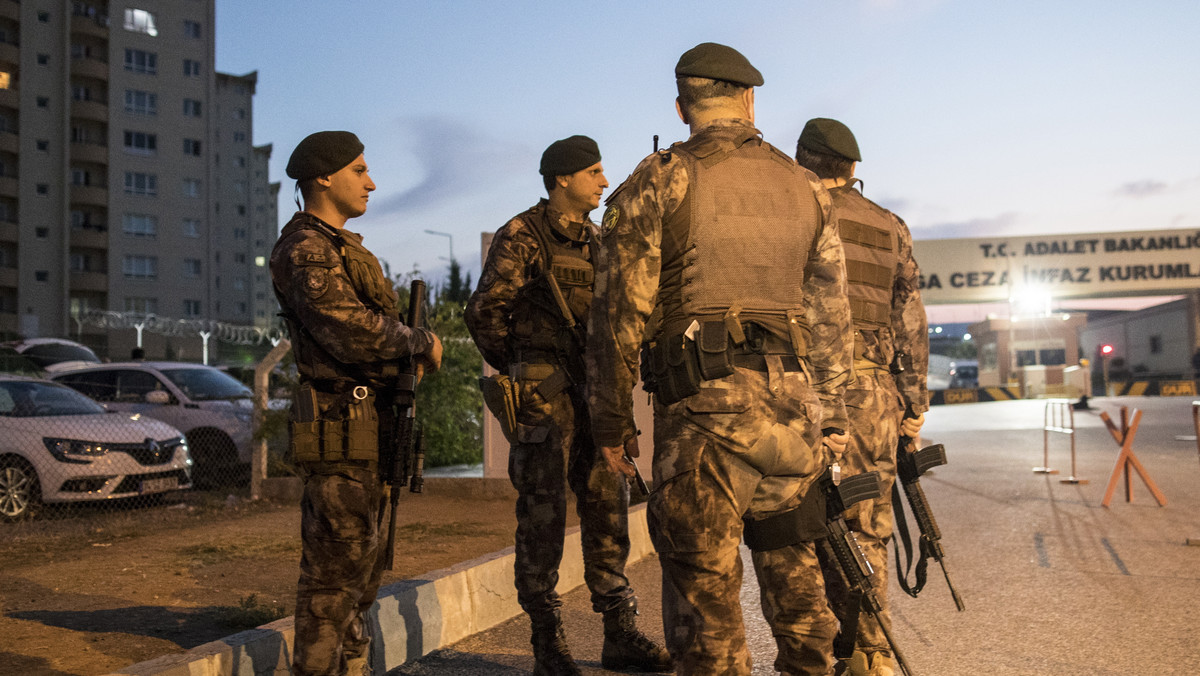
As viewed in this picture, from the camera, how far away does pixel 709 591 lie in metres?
3.12

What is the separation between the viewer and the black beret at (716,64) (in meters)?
3.49

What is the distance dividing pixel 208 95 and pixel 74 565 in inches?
3016

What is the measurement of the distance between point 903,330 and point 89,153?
246 feet

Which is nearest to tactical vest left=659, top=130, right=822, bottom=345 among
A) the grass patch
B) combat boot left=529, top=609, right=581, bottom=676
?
combat boot left=529, top=609, right=581, bottom=676

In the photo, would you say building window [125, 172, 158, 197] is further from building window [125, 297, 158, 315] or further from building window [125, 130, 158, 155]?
building window [125, 297, 158, 315]

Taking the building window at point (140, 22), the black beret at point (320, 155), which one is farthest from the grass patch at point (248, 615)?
the building window at point (140, 22)

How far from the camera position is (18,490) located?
10.2 m

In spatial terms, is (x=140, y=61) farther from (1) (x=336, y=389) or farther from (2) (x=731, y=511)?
(2) (x=731, y=511)

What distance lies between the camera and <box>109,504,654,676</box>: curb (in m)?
4.02

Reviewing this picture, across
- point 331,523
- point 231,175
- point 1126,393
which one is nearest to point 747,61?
point 331,523

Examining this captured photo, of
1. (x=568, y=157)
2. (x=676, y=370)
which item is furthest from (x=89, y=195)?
A: (x=676, y=370)

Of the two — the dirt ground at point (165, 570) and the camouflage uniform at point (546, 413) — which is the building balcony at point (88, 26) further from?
the camouflage uniform at point (546, 413)

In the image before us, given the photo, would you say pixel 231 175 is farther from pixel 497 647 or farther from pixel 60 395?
pixel 497 647

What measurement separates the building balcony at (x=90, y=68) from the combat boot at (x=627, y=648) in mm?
75430
